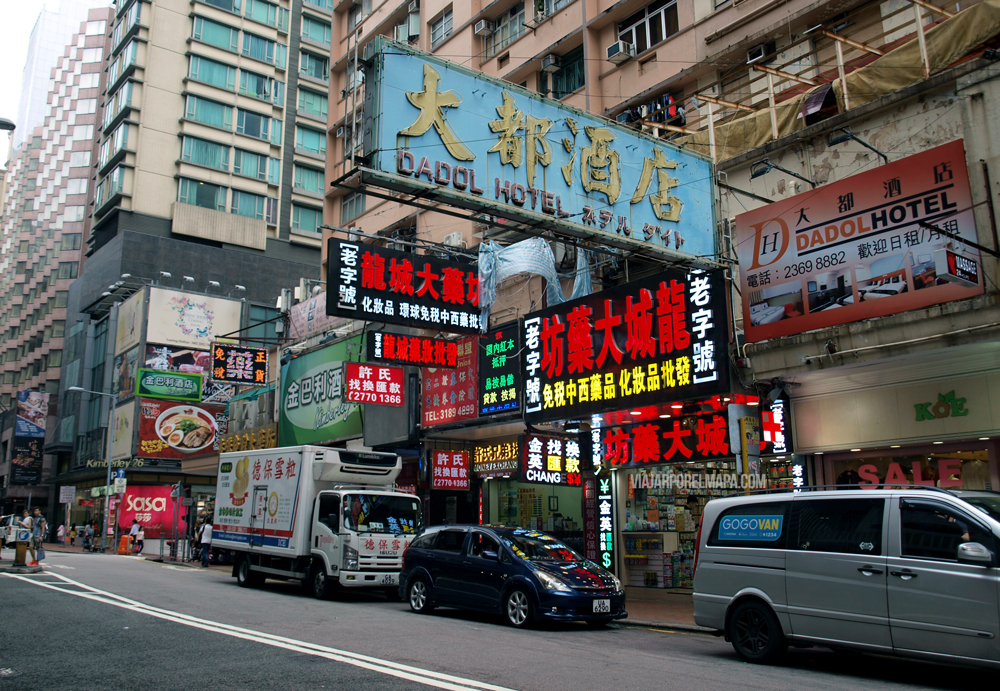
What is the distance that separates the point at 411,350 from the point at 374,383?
11.1 feet

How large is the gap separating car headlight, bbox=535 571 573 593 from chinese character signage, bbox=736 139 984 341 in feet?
20.4

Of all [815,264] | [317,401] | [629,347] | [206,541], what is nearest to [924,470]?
[815,264]

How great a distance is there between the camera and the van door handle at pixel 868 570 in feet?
27.0

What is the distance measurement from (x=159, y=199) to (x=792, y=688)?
61.0 meters

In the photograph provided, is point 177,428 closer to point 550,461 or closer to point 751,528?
point 550,461

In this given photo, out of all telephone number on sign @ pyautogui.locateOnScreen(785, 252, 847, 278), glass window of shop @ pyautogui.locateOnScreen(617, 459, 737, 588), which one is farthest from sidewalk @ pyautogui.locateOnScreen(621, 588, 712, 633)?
telephone number on sign @ pyautogui.locateOnScreen(785, 252, 847, 278)

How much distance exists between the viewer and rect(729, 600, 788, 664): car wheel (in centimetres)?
895

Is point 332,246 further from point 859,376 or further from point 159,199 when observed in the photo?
point 159,199

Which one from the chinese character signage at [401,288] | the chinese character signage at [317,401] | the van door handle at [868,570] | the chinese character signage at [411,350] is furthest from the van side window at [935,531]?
the chinese character signage at [317,401]

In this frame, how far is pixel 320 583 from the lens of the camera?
55.1ft

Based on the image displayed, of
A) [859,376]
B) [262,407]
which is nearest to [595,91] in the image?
[859,376]

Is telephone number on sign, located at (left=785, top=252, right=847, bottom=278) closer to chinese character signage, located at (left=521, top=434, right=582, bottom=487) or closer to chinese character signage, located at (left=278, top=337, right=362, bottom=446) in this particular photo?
chinese character signage, located at (left=521, top=434, right=582, bottom=487)

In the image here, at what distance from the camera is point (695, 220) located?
14938mm

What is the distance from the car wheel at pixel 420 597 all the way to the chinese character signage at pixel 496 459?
6554 mm
